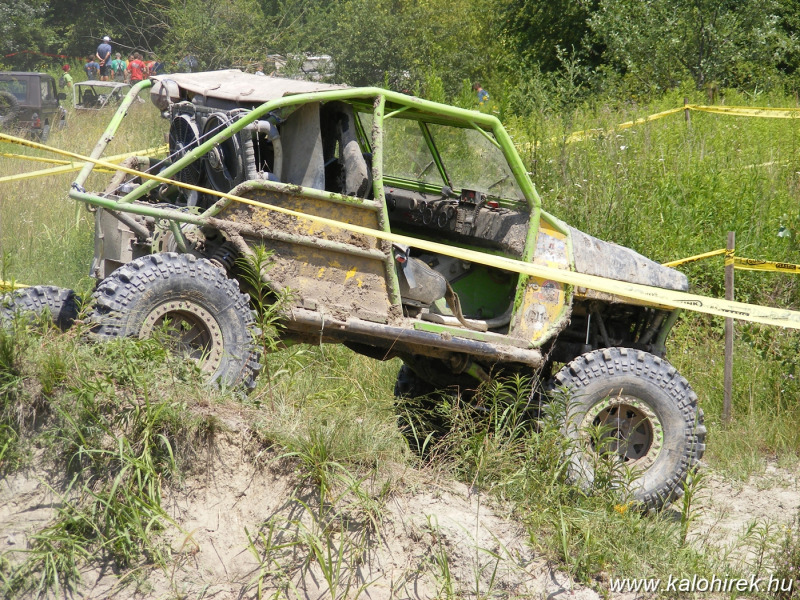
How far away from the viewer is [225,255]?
15.9 feet

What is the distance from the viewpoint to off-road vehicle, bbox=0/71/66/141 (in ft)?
51.7

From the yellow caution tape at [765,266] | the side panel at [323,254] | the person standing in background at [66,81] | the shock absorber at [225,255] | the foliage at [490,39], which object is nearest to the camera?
the side panel at [323,254]

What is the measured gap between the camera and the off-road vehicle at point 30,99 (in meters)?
15.8

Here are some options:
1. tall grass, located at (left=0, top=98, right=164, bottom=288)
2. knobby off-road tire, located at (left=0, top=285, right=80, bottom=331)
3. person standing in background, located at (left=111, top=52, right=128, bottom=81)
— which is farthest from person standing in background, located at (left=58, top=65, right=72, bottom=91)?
knobby off-road tire, located at (left=0, top=285, right=80, bottom=331)

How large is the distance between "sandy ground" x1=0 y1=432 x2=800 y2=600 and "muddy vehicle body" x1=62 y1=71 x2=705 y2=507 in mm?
658

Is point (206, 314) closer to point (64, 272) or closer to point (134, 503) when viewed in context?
point (134, 503)

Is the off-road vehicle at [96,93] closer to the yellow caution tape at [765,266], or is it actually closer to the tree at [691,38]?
the tree at [691,38]

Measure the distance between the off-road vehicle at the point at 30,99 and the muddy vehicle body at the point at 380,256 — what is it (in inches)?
450

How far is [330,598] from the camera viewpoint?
3.77 metres

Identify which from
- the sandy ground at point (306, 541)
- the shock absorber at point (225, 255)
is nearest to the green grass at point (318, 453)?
the sandy ground at point (306, 541)

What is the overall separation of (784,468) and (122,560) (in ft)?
16.1

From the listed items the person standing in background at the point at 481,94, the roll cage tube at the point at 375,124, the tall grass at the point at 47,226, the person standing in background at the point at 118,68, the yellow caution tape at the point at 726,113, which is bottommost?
the tall grass at the point at 47,226

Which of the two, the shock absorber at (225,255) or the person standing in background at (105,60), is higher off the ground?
the person standing in background at (105,60)

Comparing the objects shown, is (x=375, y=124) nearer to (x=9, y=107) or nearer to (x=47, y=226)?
(x=47, y=226)
